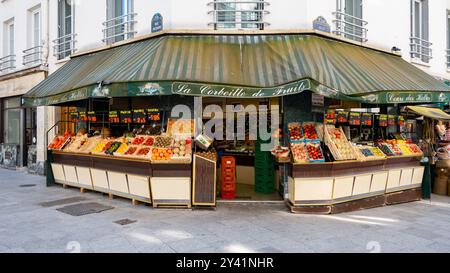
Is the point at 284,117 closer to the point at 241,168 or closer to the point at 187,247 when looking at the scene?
the point at 241,168

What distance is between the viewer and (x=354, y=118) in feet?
29.7

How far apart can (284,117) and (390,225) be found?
325 cm

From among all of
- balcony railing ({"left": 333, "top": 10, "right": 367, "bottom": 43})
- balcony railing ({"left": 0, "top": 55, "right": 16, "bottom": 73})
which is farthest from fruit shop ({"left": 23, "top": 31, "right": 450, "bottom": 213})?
balcony railing ({"left": 0, "top": 55, "right": 16, "bottom": 73})

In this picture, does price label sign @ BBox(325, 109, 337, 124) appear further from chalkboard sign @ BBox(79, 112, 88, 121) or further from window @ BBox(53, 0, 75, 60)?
window @ BBox(53, 0, 75, 60)

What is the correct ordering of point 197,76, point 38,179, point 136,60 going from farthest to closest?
1. point 38,179
2. point 136,60
3. point 197,76

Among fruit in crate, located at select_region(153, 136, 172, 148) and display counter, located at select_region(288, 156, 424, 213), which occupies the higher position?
fruit in crate, located at select_region(153, 136, 172, 148)

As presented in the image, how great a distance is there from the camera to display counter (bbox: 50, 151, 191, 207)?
7445 millimetres

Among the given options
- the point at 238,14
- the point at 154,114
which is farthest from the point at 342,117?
the point at 154,114

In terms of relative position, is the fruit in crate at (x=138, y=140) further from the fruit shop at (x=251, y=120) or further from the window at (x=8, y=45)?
the window at (x=8, y=45)

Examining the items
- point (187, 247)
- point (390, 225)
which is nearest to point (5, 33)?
point (187, 247)

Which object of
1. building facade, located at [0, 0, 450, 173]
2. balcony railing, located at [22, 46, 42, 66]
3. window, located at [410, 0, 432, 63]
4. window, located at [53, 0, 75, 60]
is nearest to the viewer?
building facade, located at [0, 0, 450, 173]

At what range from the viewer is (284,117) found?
27.4 ft

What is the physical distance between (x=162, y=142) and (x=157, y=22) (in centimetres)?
332

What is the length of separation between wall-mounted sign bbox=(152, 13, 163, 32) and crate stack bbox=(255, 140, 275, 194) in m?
3.94
